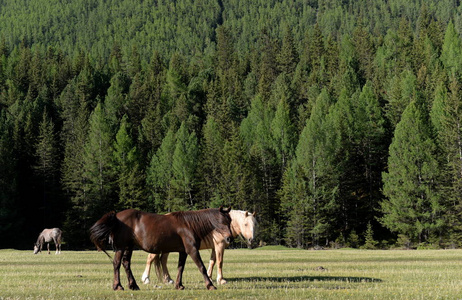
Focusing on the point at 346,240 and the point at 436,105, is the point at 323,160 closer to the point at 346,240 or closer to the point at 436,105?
the point at 346,240

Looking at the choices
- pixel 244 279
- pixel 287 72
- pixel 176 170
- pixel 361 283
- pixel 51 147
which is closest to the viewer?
pixel 361 283

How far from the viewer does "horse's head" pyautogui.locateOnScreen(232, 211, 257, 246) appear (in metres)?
18.2

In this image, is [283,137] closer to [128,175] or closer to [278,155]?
[278,155]

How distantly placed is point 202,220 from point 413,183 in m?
56.5

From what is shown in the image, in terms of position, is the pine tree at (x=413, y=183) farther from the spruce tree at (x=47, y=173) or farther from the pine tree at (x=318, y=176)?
the spruce tree at (x=47, y=173)

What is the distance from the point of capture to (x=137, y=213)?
16.9m

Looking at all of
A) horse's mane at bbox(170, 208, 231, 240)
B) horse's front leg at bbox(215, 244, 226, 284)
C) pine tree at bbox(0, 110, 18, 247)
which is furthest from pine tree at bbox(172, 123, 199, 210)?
horse's mane at bbox(170, 208, 231, 240)

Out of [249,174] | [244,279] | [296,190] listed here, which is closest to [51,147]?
[249,174]

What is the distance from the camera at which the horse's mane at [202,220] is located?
1662 centimetres

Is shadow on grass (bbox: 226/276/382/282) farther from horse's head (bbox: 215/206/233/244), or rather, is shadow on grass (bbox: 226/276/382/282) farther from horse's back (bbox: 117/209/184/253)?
horse's back (bbox: 117/209/184/253)

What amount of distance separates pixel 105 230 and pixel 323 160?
6060cm

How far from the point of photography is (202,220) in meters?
16.8

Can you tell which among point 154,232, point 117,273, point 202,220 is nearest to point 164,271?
point 154,232

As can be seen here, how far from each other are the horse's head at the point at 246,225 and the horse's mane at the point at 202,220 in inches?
63.7
